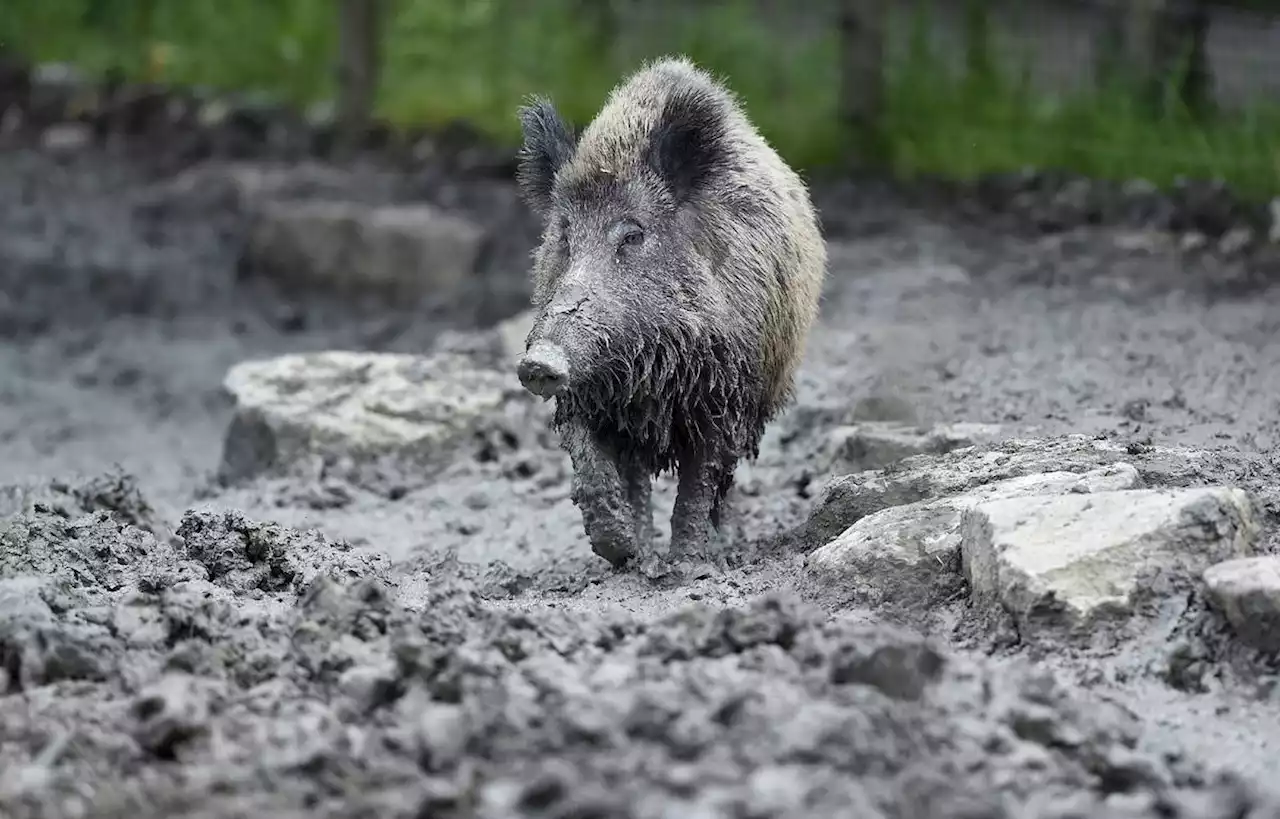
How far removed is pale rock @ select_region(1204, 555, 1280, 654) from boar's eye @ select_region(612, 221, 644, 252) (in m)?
2.15

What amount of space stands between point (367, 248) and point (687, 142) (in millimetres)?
5517

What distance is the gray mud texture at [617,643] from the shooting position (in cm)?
280

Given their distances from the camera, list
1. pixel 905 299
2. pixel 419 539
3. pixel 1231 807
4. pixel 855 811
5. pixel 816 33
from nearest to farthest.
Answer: pixel 855 811 → pixel 1231 807 → pixel 419 539 → pixel 905 299 → pixel 816 33

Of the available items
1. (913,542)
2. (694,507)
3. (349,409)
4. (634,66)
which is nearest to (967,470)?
(913,542)

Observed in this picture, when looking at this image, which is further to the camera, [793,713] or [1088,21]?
[1088,21]

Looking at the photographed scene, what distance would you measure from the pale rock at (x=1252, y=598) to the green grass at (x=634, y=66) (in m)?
5.60

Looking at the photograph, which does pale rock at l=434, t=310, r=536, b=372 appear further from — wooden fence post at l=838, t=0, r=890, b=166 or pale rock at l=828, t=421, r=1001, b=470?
wooden fence post at l=838, t=0, r=890, b=166

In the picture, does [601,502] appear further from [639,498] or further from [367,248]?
[367,248]

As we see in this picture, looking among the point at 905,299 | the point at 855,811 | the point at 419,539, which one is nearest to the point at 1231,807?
the point at 855,811

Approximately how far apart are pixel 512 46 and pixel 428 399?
650 centimetres

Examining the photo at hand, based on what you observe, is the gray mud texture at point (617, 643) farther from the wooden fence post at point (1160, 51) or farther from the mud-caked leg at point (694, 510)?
the wooden fence post at point (1160, 51)

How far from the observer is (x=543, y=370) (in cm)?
446

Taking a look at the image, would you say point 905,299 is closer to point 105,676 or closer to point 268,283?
point 268,283

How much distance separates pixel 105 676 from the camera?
11.2ft
